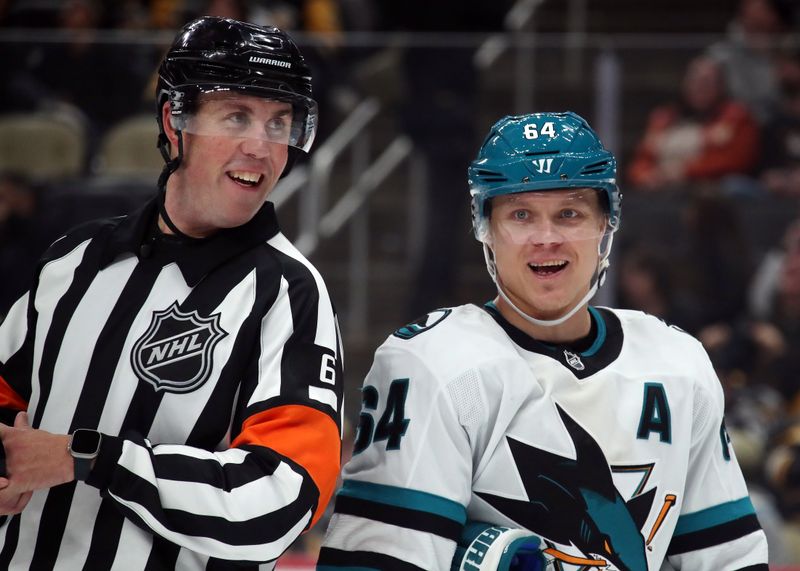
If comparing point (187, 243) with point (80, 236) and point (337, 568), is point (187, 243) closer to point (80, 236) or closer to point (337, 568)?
point (80, 236)

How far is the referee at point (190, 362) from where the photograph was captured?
1.55 meters

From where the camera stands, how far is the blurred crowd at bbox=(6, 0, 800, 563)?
3.52 m

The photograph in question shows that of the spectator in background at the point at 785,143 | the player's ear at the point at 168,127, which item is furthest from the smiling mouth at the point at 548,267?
the spectator in background at the point at 785,143

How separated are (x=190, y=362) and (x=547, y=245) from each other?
23.4 inches

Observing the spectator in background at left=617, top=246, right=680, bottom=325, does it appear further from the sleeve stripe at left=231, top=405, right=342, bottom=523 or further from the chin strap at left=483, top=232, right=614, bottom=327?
the sleeve stripe at left=231, top=405, right=342, bottom=523

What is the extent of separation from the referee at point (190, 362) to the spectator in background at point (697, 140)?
199cm

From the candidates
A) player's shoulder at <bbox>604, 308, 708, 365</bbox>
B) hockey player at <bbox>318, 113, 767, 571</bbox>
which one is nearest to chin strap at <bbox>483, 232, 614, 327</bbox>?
hockey player at <bbox>318, 113, 767, 571</bbox>

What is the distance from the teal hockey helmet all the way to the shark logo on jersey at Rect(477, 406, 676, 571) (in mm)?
386

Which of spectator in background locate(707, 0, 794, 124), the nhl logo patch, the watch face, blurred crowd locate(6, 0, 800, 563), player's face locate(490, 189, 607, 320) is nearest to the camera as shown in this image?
the watch face

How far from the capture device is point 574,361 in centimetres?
191

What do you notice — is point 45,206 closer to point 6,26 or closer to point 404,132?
point 6,26

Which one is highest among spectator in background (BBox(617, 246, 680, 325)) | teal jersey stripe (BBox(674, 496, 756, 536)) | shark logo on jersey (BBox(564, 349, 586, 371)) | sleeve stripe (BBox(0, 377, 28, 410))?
spectator in background (BBox(617, 246, 680, 325))

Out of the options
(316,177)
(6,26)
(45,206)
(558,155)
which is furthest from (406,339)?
(6,26)

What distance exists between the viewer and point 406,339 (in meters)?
1.90
